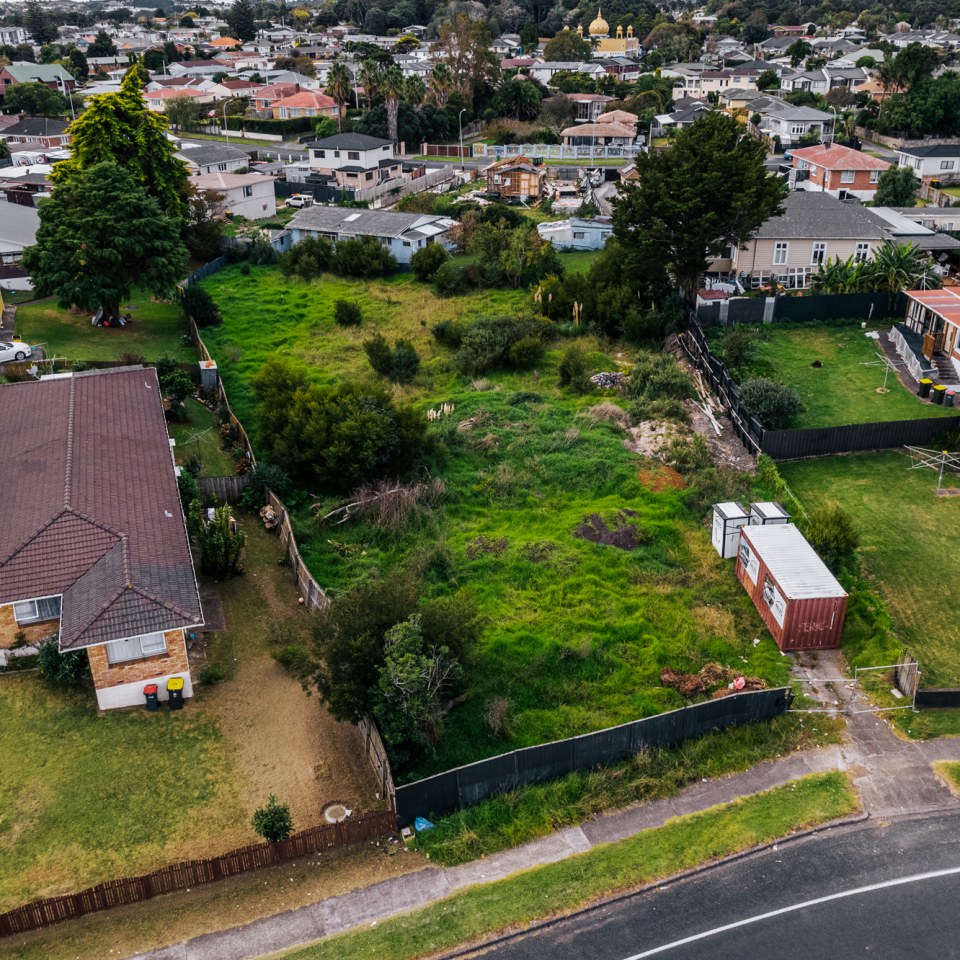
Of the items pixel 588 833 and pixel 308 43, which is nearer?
pixel 588 833

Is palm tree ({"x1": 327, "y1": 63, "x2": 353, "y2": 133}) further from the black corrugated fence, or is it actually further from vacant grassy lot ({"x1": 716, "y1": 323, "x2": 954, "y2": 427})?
the black corrugated fence

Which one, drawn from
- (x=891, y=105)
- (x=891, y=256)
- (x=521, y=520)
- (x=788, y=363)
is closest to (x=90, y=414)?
(x=521, y=520)

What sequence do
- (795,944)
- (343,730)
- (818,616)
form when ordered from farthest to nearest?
1. (818,616)
2. (343,730)
3. (795,944)

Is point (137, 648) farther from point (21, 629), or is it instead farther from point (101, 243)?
point (101, 243)

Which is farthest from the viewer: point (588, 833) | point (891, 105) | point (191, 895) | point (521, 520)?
point (891, 105)

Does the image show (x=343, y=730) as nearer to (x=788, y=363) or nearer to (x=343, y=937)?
(x=343, y=937)

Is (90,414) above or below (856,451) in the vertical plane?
above

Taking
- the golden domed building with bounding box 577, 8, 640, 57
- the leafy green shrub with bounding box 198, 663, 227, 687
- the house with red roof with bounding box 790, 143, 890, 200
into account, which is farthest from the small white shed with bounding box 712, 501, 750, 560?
the golden domed building with bounding box 577, 8, 640, 57
